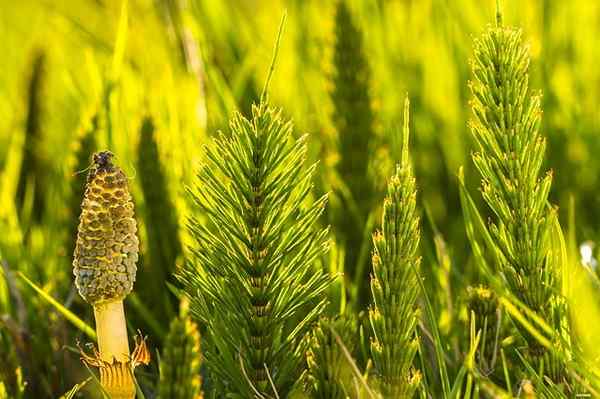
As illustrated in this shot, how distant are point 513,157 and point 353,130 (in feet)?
1.74

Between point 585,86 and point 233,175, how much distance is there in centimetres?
94

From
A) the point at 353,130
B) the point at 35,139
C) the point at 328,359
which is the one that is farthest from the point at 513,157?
the point at 35,139

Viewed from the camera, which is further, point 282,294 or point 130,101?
point 130,101

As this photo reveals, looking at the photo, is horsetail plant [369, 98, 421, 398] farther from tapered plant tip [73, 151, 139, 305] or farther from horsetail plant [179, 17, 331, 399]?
tapered plant tip [73, 151, 139, 305]

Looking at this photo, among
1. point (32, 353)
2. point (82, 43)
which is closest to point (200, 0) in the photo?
point (82, 43)

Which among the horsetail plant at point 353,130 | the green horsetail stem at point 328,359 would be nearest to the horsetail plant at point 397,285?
the green horsetail stem at point 328,359

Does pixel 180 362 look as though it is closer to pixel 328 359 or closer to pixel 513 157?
pixel 328 359

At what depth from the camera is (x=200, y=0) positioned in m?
1.69

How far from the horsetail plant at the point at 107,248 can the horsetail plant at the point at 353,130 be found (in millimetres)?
511

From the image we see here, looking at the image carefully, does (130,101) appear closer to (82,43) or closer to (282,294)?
(82,43)

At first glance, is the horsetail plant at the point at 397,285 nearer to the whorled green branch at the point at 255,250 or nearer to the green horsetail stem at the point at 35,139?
the whorled green branch at the point at 255,250

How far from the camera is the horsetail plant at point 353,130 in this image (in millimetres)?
1236

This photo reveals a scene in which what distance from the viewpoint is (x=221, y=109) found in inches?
50.2

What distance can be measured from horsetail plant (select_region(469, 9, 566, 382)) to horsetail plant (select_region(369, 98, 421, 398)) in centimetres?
8
